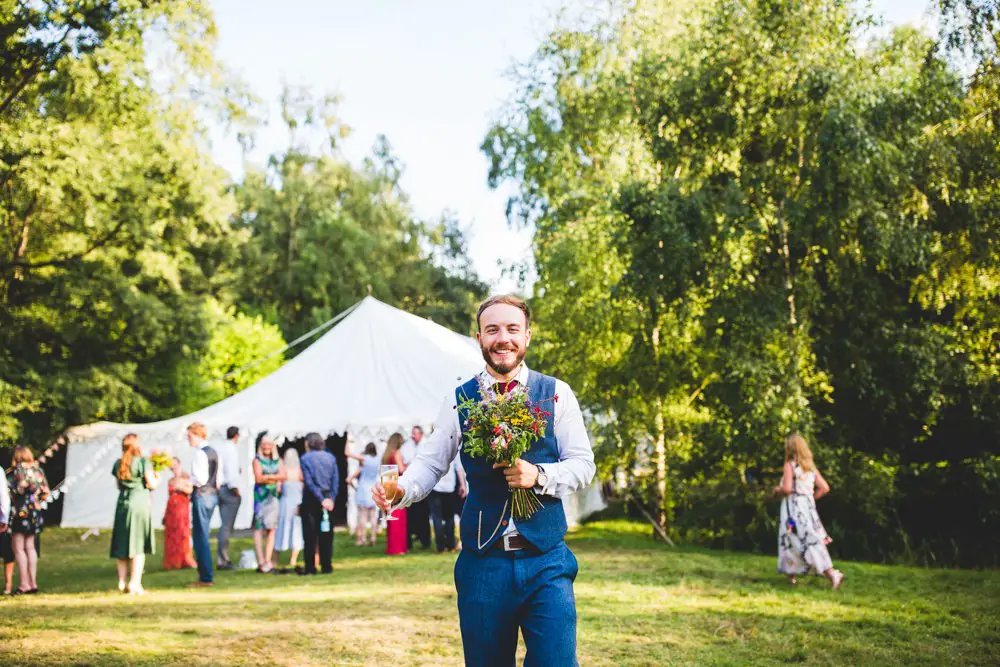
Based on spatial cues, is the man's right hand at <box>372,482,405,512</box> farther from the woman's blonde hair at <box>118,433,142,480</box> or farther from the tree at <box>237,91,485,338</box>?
the tree at <box>237,91,485,338</box>

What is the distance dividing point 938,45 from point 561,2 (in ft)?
38.0

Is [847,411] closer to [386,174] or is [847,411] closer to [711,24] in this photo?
[711,24]

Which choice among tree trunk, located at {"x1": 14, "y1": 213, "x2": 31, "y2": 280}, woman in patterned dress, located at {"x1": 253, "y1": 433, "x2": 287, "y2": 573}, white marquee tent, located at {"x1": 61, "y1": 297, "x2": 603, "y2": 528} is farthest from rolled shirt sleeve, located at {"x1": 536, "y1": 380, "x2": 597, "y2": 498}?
tree trunk, located at {"x1": 14, "y1": 213, "x2": 31, "y2": 280}

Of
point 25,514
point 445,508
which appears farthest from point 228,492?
point 445,508

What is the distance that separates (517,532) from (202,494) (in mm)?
9495

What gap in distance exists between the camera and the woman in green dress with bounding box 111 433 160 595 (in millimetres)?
10648

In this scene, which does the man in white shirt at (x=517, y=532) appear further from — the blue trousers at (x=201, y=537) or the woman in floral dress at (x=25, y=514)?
the woman in floral dress at (x=25, y=514)

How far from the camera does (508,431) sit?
329 centimetres

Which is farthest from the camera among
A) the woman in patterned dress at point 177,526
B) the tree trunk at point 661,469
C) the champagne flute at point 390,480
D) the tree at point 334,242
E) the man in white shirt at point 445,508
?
the tree at point 334,242

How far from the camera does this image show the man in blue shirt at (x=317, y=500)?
12.0 m

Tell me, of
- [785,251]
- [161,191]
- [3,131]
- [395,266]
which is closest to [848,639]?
[785,251]

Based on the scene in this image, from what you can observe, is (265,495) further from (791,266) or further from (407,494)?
(407,494)

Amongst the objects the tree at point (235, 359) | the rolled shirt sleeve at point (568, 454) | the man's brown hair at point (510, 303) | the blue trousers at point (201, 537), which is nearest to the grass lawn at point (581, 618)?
the blue trousers at point (201, 537)

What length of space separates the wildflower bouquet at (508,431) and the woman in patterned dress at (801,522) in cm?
803
